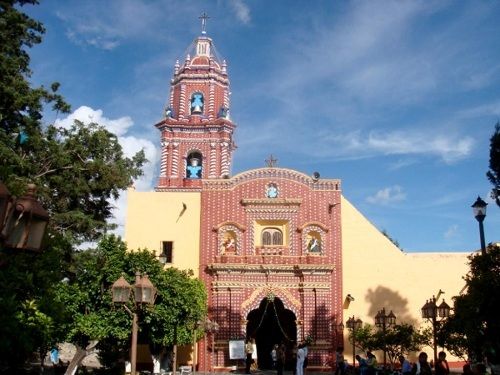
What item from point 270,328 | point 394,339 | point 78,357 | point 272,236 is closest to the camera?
point 78,357

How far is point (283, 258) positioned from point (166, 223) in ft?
19.2

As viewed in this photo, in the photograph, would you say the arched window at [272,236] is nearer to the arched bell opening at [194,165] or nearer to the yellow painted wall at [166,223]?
the yellow painted wall at [166,223]

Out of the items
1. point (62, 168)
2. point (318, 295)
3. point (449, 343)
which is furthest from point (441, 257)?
point (62, 168)

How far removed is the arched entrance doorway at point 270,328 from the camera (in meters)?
29.0

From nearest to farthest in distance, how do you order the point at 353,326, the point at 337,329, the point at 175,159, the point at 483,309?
1. the point at 483,309
2. the point at 353,326
3. the point at 337,329
4. the point at 175,159

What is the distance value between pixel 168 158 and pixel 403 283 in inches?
683

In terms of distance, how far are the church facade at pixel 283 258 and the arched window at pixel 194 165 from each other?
9.40 m

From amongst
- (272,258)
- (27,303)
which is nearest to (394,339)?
(272,258)

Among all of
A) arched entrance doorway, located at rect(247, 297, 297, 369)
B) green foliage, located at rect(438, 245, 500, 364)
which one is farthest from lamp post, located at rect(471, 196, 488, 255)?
arched entrance doorway, located at rect(247, 297, 297, 369)

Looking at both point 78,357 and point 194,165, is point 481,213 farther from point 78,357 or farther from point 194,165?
point 194,165

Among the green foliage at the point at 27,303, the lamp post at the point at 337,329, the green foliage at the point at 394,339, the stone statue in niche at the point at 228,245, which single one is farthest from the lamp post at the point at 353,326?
the green foliage at the point at 27,303

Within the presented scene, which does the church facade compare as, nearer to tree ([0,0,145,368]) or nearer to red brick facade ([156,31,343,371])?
red brick facade ([156,31,343,371])

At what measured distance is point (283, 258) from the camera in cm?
2847

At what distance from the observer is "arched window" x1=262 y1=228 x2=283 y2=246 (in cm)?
2916
